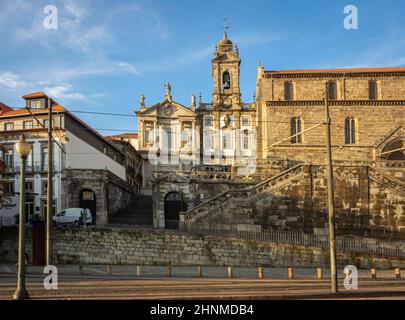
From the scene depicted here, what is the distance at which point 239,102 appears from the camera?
58562 millimetres

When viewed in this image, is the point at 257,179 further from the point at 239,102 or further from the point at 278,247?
the point at 239,102

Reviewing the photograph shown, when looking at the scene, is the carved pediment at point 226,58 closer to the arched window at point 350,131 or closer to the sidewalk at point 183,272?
the arched window at point 350,131

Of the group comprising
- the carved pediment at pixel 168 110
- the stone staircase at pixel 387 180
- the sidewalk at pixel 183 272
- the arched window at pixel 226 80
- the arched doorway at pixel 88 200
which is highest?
the arched window at pixel 226 80

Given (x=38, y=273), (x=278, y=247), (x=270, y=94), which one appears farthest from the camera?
(x=270, y=94)

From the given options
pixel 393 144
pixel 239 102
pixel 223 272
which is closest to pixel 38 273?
pixel 223 272

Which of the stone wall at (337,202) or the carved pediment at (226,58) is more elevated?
the carved pediment at (226,58)

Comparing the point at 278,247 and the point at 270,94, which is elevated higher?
the point at 270,94

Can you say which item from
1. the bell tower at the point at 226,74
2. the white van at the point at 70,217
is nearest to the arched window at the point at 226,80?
the bell tower at the point at 226,74

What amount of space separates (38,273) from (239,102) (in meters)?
37.5

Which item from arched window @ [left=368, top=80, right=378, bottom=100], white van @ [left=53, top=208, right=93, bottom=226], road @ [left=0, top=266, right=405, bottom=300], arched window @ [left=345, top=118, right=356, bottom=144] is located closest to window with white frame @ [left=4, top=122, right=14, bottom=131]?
white van @ [left=53, top=208, right=93, bottom=226]

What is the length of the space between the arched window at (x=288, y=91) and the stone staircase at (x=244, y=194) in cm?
1497

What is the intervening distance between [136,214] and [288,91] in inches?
770

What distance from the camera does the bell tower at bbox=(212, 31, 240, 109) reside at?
195 feet

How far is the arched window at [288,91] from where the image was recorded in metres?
48.8
